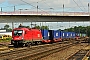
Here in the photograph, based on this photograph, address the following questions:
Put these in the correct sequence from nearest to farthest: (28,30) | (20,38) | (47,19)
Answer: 1. (20,38)
2. (28,30)
3. (47,19)

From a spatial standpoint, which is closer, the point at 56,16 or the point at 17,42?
the point at 17,42

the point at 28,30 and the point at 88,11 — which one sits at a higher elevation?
the point at 88,11

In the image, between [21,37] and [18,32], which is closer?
[21,37]

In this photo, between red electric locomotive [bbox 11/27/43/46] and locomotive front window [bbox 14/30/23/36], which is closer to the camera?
red electric locomotive [bbox 11/27/43/46]

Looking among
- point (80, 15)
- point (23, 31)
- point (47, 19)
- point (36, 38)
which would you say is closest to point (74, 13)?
point (80, 15)

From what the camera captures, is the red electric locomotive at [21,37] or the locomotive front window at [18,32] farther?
the locomotive front window at [18,32]

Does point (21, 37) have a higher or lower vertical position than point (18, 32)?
lower

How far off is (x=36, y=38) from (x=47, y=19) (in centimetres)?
2465

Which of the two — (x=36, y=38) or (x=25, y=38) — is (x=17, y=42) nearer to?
(x=25, y=38)

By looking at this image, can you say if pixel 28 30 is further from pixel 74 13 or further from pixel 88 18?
pixel 88 18

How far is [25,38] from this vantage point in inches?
1308

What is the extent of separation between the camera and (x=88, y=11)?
195 ft

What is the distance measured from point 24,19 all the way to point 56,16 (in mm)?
8873

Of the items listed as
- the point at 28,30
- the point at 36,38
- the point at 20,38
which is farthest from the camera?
the point at 36,38
